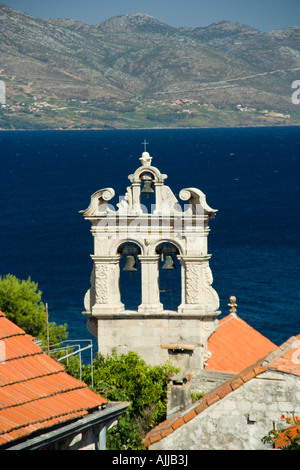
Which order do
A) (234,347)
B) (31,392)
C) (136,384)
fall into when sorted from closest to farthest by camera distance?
(31,392) → (136,384) → (234,347)

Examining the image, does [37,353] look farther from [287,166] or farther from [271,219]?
[287,166]

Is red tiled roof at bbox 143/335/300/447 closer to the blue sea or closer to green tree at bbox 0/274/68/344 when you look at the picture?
the blue sea

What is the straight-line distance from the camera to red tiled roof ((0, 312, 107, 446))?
13.2 m

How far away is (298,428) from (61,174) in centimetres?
16527

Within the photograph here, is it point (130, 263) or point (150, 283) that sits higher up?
point (130, 263)

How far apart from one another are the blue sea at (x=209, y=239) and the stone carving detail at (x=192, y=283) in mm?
2581

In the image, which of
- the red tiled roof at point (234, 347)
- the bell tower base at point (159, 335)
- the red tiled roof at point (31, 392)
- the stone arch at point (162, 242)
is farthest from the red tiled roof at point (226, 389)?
the red tiled roof at point (234, 347)

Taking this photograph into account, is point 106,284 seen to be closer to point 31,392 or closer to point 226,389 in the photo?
point 226,389

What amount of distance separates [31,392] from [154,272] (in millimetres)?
11280

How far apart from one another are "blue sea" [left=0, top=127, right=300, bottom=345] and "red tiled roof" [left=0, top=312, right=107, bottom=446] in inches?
491

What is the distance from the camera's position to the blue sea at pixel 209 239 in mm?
69188

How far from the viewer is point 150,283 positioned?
25.0 metres

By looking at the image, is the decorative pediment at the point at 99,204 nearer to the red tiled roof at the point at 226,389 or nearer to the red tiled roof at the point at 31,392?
the red tiled roof at the point at 226,389

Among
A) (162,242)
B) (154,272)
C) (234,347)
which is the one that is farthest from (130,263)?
(234,347)
